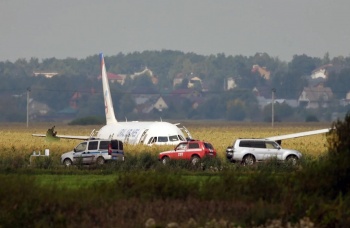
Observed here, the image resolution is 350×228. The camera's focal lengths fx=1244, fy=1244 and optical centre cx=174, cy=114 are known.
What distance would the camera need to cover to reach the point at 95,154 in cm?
5972

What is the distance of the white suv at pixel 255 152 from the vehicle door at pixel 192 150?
59.9 inches

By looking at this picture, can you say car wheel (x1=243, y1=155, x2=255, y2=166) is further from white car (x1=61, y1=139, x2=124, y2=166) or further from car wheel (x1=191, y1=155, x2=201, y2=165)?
white car (x1=61, y1=139, x2=124, y2=166)

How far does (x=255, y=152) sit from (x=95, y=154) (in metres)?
8.28

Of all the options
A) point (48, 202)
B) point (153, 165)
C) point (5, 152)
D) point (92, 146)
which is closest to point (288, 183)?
point (48, 202)

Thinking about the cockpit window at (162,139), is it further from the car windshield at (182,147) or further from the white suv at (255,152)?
the white suv at (255,152)

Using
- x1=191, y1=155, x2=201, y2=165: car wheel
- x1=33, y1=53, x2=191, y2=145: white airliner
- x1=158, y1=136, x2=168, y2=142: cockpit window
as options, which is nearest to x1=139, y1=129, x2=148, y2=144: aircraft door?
x1=33, y1=53, x2=191, y2=145: white airliner

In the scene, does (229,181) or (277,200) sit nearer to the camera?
(277,200)

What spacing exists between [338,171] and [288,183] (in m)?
1.52

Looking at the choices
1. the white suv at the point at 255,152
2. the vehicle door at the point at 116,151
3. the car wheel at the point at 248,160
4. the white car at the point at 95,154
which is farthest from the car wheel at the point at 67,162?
the car wheel at the point at 248,160

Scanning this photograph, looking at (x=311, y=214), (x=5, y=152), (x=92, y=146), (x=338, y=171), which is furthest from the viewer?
(x=5, y=152)

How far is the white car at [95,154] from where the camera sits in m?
58.8

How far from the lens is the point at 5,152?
6875 centimetres

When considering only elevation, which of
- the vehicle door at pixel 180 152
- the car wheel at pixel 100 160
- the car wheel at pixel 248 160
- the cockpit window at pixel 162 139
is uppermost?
the cockpit window at pixel 162 139

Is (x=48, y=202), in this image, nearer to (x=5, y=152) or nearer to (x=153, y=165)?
(x=153, y=165)
